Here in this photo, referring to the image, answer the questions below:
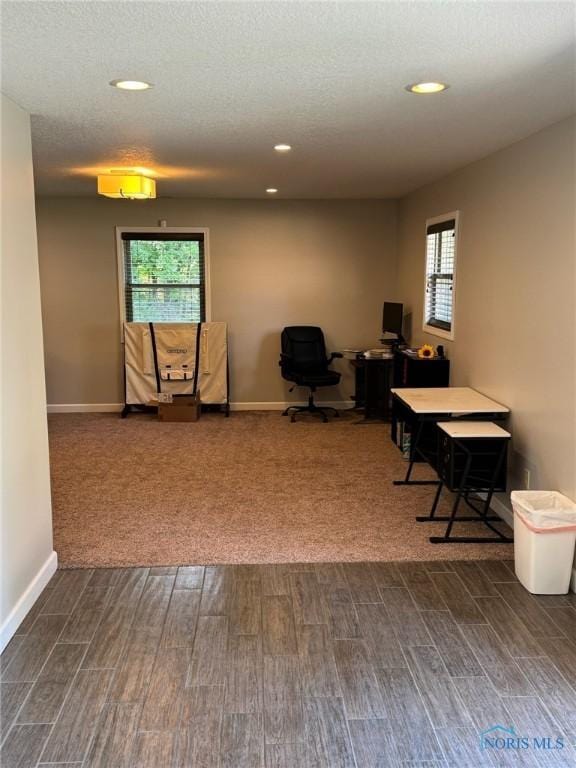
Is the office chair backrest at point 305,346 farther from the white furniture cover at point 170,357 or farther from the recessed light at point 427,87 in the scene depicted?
the recessed light at point 427,87

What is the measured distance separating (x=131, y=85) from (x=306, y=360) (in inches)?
189

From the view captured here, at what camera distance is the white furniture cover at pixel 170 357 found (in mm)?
7160

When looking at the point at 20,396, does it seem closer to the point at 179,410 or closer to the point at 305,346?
the point at 179,410

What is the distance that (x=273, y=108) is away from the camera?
3.10 m

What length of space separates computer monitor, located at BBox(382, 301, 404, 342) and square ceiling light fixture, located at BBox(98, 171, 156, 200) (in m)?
2.78

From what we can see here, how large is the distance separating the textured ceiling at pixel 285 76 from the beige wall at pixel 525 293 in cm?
26

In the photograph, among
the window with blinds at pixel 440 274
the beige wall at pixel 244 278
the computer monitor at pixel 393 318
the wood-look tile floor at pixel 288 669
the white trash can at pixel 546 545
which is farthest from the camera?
the beige wall at pixel 244 278

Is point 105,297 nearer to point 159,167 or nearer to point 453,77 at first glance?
point 159,167

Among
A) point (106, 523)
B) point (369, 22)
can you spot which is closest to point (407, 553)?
point (106, 523)

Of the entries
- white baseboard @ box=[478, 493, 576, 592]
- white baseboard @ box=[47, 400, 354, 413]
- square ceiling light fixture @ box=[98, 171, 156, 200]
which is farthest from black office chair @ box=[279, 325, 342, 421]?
white baseboard @ box=[478, 493, 576, 592]

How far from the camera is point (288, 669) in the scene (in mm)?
2672

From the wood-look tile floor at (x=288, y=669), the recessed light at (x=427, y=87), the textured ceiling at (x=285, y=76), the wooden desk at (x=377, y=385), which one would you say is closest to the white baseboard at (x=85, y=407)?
the wooden desk at (x=377, y=385)

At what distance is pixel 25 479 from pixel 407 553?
201 centimetres

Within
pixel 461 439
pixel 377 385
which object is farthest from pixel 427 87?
pixel 377 385
